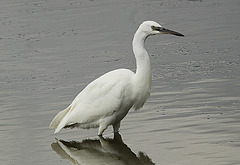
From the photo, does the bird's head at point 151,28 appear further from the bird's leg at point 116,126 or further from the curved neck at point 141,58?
the bird's leg at point 116,126

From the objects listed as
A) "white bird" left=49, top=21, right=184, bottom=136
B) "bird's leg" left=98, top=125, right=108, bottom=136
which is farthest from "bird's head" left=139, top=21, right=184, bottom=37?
"bird's leg" left=98, top=125, right=108, bottom=136

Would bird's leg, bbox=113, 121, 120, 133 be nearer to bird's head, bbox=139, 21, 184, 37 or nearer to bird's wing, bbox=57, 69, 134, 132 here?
bird's wing, bbox=57, 69, 134, 132

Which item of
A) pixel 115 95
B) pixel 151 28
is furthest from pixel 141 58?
pixel 115 95

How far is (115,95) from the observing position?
30.8ft

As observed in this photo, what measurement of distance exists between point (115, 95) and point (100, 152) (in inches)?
34.8

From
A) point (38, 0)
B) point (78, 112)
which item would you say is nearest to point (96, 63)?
point (78, 112)

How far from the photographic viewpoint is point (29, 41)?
57.1 feet

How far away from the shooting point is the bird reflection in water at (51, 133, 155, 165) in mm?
A: 8469

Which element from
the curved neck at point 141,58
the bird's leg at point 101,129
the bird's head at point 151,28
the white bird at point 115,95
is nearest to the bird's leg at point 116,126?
the white bird at point 115,95

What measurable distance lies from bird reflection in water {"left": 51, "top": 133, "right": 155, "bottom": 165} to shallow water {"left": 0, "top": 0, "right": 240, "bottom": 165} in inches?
0.6

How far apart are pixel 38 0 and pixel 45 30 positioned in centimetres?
584

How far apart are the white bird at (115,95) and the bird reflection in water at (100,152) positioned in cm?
24

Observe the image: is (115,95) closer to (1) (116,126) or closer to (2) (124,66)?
(1) (116,126)

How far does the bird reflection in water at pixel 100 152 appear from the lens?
8.47m
